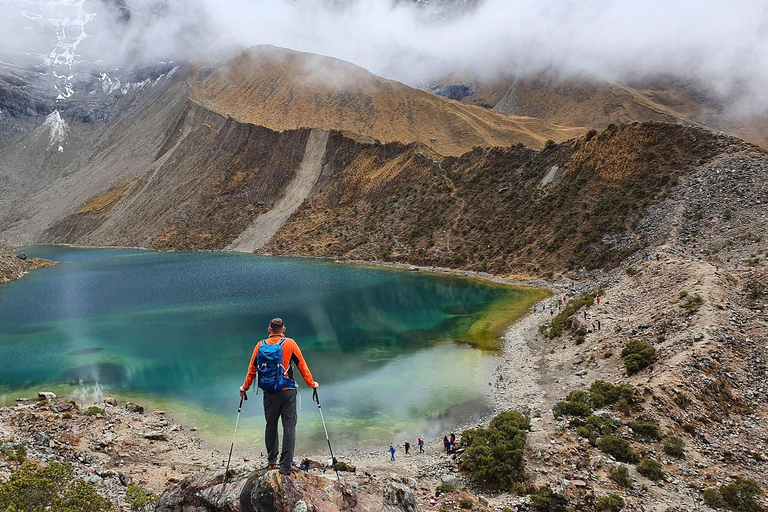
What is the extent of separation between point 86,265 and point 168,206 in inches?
1169

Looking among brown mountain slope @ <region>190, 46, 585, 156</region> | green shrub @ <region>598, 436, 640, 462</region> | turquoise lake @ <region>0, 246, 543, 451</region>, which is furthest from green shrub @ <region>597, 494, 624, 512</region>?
brown mountain slope @ <region>190, 46, 585, 156</region>

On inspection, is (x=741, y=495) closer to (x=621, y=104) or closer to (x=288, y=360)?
(x=288, y=360)

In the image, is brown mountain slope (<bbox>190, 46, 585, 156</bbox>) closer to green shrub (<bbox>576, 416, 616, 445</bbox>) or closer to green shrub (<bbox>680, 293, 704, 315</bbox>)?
green shrub (<bbox>680, 293, 704, 315</bbox>)

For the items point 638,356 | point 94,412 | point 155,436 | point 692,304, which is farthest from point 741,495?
point 94,412

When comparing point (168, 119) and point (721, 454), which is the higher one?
point (168, 119)

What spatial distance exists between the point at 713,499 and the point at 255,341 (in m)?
31.7

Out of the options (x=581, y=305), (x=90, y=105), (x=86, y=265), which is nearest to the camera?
(x=581, y=305)

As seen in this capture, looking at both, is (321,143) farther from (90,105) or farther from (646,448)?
(90,105)

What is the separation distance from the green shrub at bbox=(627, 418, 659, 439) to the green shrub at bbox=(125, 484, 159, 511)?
52.9 ft

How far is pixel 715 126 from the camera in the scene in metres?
121

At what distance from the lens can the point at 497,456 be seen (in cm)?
1716

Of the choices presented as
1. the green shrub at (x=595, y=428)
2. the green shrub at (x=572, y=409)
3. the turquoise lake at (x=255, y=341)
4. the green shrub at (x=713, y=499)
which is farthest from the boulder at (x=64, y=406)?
the green shrub at (x=713, y=499)

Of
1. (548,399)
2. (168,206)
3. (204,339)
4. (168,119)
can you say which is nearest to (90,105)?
(168,119)

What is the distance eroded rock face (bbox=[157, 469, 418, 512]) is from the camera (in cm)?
768
